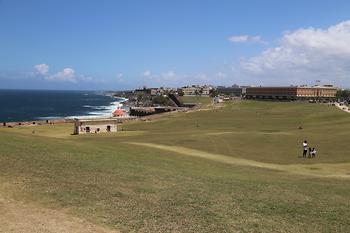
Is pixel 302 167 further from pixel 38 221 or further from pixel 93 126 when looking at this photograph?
pixel 93 126

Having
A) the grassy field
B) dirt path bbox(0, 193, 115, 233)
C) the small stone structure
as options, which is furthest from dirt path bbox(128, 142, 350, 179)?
the small stone structure

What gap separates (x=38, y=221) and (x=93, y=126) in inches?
2275

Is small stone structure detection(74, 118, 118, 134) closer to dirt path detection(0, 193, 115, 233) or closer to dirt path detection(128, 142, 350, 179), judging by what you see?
dirt path detection(128, 142, 350, 179)

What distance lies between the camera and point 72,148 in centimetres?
2711

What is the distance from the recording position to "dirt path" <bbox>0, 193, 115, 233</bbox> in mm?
12343

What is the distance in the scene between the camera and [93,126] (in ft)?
230

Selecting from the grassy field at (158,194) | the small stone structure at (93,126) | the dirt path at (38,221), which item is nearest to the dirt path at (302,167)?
the grassy field at (158,194)

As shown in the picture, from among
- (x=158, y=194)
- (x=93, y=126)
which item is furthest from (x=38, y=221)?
(x=93, y=126)

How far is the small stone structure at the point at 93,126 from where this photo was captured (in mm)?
67125

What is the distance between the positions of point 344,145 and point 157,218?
116 feet

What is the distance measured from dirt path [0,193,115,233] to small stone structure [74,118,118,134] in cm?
5356

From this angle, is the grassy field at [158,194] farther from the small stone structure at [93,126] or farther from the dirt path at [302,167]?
the small stone structure at [93,126]

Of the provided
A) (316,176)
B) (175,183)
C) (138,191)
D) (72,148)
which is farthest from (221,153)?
(138,191)

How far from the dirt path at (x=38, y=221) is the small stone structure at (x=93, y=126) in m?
53.6
